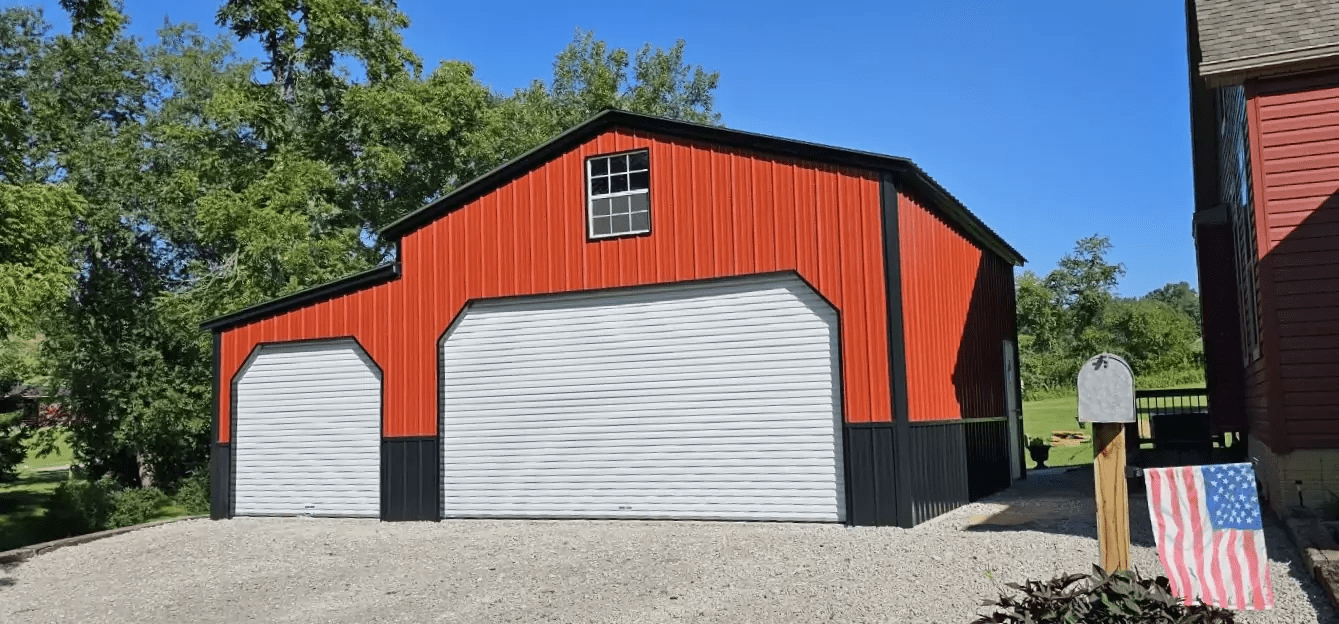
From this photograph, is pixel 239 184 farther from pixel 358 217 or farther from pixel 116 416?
pixel 116 416

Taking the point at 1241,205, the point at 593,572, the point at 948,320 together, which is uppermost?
the point at 1241,205

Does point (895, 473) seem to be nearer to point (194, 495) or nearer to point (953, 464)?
point (953, 464)

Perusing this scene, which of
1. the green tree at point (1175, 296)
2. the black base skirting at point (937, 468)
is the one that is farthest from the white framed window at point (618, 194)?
the green tree at point (1175, 296)

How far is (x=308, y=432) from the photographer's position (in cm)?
1592

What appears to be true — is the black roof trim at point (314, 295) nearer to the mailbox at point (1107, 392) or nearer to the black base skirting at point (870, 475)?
the black base skirting at point (870, 475)

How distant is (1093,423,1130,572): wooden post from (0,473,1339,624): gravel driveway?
227cm

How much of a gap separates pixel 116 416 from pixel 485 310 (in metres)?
18.3

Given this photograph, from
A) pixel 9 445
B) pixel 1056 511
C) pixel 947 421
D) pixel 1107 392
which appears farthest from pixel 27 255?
pixel 9 445

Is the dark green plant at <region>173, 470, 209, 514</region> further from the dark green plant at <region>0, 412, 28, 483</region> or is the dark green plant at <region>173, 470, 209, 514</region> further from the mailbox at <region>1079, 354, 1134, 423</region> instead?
the mailbox at <region>1079, 354, 1134, 423</region>

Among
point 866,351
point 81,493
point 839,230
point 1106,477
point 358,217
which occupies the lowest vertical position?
point 81,493

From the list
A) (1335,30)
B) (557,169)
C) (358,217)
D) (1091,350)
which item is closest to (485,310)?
(557,169)

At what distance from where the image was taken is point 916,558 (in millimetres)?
9383

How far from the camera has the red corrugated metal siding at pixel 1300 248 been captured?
370 inches

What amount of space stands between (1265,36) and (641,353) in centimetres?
790
